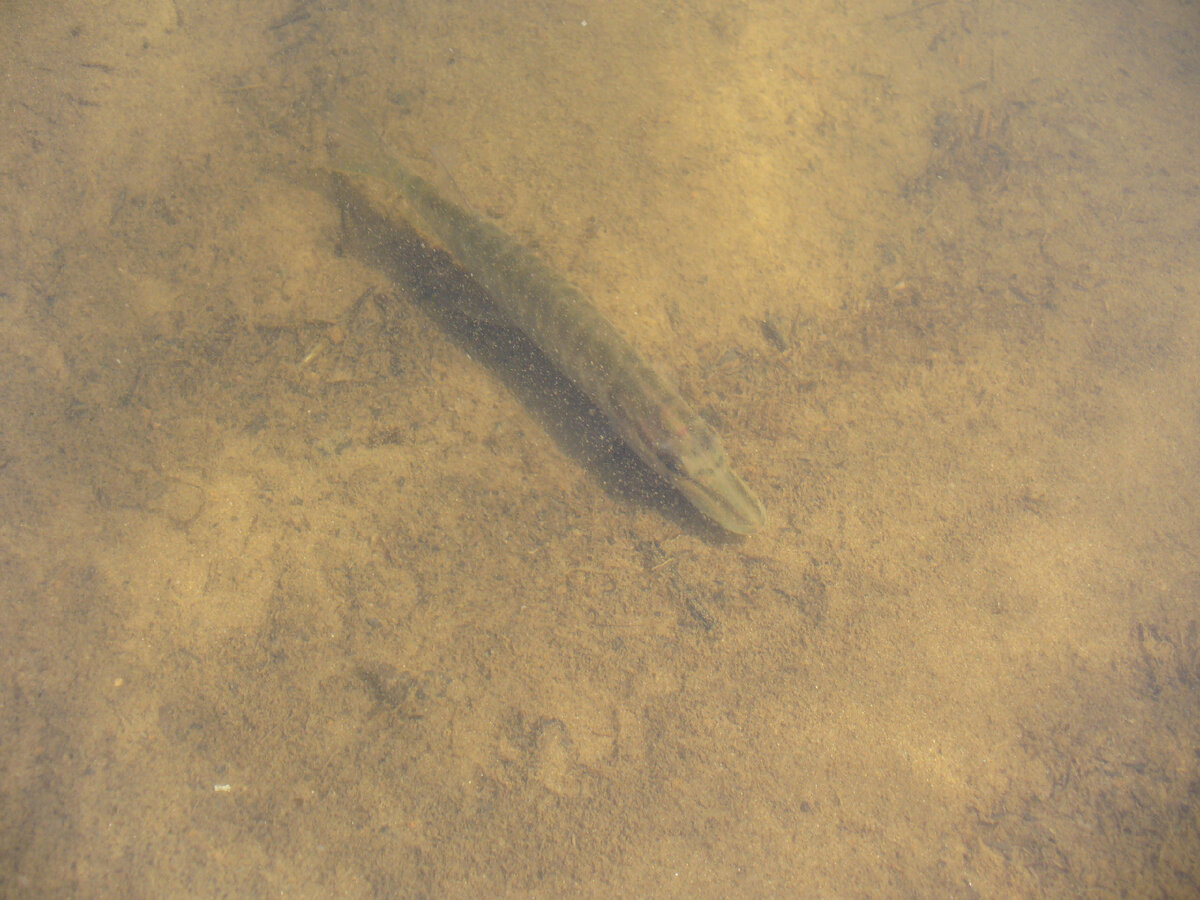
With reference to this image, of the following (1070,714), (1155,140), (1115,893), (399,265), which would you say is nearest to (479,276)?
(399,265)

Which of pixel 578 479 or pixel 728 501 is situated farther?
pixel 578 479

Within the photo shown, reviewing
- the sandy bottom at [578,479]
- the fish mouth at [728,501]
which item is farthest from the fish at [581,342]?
the sandy bottom at [578,479]

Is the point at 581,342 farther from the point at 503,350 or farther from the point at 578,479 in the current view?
the point at 578,479

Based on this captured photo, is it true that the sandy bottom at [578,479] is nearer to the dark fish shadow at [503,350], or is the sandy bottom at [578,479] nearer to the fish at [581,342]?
the dark fish shadow at [503,350]

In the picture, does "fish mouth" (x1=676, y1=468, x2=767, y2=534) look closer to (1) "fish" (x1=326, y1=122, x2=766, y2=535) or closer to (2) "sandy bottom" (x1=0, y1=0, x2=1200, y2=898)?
(1) "fish" (x1=326, y1=122, x2=766, y2=535)

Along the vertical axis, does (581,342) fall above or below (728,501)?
above

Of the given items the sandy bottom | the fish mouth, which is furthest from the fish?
the sandy bottom

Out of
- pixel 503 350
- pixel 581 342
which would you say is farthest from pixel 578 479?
pixel 503 350
